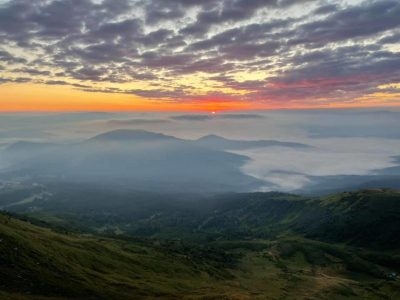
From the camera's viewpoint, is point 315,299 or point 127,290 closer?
point 127,290

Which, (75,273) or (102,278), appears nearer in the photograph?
(75,273)

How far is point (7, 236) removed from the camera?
113 m

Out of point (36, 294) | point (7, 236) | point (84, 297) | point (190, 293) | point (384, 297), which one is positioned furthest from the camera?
point (384, 297)

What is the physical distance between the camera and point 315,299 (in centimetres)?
16925

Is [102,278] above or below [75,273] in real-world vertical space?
below

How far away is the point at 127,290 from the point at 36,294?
3591 centimetres

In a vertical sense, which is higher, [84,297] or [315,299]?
[84,297]

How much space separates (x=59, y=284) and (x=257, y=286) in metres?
119

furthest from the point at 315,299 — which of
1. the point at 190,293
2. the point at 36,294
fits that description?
the point at 36,294

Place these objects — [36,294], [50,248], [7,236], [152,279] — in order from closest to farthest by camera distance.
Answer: [36,294]
[7,236]
[50,248]
[152,279]

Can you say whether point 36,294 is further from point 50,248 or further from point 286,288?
point 286,288

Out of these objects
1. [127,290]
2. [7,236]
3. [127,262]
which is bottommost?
[127,262]

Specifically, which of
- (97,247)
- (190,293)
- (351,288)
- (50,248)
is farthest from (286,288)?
(50,248)

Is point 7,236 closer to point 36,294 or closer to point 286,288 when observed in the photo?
point 36,294
